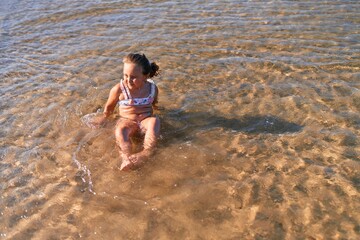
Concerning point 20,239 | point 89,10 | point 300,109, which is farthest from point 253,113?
point 89,10

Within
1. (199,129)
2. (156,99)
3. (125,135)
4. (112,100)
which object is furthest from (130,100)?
(199,129)

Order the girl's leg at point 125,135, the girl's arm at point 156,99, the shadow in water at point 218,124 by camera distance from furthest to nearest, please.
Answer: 1. the girl's arm at point 156,99
2. the shadow in water at point 218,124
3. the girl's leg at point 125,135

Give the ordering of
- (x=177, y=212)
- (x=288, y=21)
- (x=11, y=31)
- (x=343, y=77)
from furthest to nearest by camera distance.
→ (x=11, y=31)
(x=288, y=21)
(x=343, y=77)
(x=177, y=212)

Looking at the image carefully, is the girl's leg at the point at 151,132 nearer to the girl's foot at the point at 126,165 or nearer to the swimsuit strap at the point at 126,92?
the girl's foot at the point at 126,165

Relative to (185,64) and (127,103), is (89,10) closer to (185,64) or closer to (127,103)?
(185,64)

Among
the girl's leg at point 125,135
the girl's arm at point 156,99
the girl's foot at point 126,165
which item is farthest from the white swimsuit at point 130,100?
the girl's foot at point 126,165

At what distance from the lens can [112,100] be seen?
4.77 m

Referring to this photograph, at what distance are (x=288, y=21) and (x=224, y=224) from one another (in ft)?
17.0

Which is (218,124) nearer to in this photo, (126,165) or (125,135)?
(125,135)

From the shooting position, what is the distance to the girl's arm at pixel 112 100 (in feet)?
15.5

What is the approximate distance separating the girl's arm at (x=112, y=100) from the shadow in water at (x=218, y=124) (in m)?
0.65

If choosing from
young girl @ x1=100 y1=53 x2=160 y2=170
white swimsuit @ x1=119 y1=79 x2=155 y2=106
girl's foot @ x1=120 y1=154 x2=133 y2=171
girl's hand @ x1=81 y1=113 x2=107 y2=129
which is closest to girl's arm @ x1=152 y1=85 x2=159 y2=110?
young girl @ x1=100 y1=53 x2=160 y2=170

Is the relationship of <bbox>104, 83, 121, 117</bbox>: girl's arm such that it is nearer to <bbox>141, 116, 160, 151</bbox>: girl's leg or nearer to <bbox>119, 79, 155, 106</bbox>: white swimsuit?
<bbox>119, 79, 155, 106</bbox>: white swimsuit

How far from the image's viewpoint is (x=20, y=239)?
10.4ft
